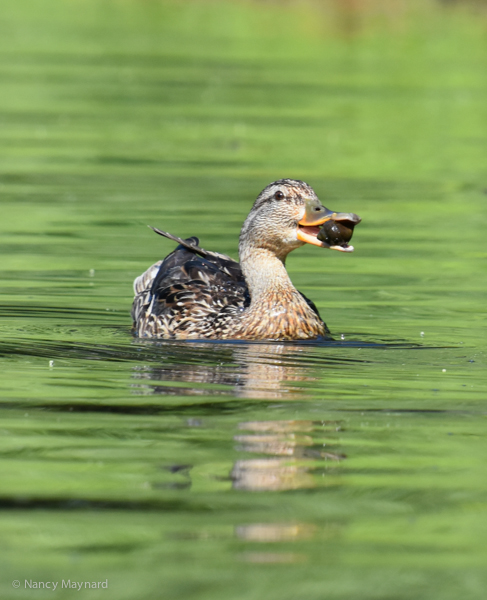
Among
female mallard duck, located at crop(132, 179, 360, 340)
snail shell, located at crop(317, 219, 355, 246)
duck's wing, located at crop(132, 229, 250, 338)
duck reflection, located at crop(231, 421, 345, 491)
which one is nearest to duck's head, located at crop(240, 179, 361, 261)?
female mallard duck, located at crop(132, 179, 360, 340)

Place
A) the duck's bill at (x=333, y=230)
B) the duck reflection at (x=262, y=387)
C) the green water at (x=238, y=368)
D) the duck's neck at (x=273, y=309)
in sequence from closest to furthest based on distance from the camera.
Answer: the green water at (x=238, y=368), the duck reflection at (x=262, y=387), the duck's bill at (x=333, y=230), the duck's neck at (x=273, y=309)

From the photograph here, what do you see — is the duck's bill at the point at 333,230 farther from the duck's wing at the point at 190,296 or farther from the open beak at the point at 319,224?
the duck's wing at the point at 190,296

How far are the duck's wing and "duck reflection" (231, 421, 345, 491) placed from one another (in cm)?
276

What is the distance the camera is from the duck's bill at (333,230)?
29.8 ft

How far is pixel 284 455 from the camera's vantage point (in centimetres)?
657

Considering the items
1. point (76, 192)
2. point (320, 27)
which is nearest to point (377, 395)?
point (76, 192)

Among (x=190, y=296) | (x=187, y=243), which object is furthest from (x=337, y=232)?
(x=187, y=243)

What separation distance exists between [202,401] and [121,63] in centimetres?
2095

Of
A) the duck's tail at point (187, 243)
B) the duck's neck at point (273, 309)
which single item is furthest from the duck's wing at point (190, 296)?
the duck's neck at point (273, 309)

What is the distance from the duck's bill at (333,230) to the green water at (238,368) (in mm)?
713

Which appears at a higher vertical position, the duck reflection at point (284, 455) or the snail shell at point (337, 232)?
the snail shell at point (337, 232)

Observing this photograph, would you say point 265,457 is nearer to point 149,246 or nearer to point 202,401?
point 202,401

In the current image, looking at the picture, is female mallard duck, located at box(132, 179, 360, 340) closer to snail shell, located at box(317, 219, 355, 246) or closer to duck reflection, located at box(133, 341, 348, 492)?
A: snail shell, located at box(317, 219, 355, 246)

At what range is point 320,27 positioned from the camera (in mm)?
36094
